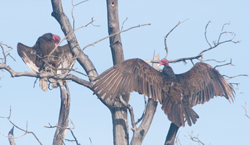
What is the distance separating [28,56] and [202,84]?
266 cm

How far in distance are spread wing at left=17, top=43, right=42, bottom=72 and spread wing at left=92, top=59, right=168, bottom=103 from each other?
6.00 ft

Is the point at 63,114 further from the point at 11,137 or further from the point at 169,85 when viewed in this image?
the point at 169,85

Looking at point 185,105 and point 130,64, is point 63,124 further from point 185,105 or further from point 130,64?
point 185,105

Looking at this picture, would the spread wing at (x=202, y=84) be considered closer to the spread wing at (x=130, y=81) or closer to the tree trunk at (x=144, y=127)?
the spread wing at (x=130, y=81)

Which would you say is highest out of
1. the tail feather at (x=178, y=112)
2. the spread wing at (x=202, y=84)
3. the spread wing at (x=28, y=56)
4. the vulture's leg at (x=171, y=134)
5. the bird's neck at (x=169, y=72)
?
the spread wing at (x=28, y=56)

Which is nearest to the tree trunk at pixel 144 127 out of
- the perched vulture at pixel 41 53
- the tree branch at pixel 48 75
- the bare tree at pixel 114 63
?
the bare tree at pixel 114 63

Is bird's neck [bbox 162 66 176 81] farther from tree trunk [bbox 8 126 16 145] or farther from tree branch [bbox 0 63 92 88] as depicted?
tree trunk [bbox 8 126 16 145]

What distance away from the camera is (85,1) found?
11.8ft

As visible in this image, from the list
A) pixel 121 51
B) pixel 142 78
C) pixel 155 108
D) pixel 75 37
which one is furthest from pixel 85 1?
pixel 155 108

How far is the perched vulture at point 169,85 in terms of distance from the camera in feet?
11.0

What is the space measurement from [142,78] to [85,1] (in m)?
1.07

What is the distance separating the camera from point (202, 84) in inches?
153

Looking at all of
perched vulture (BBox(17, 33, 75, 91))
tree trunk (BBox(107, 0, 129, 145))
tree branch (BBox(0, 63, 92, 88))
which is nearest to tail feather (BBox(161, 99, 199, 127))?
tree trunk (BBox(107, 0, 129, 145))

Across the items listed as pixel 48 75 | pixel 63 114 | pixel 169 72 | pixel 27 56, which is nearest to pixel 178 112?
pixel 169 72
